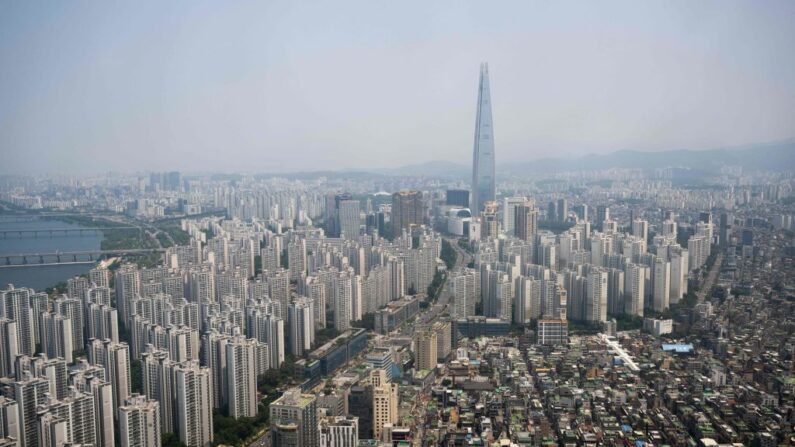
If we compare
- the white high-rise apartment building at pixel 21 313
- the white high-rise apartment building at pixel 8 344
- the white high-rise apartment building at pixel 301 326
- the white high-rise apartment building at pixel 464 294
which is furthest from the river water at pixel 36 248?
the white high-rise apartment building at pixel 464 294

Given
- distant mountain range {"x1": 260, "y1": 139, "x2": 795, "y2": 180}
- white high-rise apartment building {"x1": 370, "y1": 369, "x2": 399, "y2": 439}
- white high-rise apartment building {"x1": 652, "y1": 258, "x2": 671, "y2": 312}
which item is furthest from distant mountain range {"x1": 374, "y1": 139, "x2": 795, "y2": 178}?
white high-rise apartment building {"x1": 370, "y1": 369, "x2": 399, "y2": 439}

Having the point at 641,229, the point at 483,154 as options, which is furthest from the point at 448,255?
the point at 641,229

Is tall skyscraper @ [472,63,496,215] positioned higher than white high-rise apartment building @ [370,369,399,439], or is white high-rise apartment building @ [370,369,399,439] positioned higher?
tall skyscraper @ [472,63,496,215]

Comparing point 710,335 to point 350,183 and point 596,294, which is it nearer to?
point 596,294

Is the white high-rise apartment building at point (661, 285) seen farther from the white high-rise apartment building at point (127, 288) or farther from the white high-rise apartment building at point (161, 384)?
the white high-rise apartment building at point (127, 288)

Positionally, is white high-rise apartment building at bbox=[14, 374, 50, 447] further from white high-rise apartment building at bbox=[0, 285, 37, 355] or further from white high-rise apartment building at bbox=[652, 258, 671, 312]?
white high-rise apartment building at bbox=[652, 258, 671, 312]

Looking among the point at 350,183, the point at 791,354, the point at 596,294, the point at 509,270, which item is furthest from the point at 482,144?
the point at 791,354
